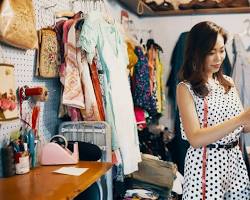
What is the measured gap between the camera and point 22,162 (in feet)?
5.19

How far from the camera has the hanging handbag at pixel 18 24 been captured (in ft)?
4.84

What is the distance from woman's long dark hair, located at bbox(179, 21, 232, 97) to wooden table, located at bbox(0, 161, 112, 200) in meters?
0.53

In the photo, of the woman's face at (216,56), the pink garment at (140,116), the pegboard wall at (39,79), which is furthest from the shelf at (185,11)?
the woman's face at (216,56)

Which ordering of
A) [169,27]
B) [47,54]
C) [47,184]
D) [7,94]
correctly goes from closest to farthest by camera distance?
[47,184] < [7,94] < [47,54] < [169,27]

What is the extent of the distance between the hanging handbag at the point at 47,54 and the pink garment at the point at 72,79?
0.07 m

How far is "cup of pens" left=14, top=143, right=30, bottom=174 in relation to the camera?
62.1 inches

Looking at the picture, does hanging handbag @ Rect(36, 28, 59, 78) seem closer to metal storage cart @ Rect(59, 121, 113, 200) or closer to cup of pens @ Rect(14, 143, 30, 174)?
metal storage cart @ Rect(59, 121, 113, 200)

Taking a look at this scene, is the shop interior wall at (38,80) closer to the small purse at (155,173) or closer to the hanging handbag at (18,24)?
the hanging handbag at (18,24)

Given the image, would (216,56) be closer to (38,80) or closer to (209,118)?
(209,118)

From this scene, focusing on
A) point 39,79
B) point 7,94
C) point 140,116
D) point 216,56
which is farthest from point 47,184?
point 140,116

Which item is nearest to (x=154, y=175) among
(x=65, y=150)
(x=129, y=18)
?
(x=65, y=150)

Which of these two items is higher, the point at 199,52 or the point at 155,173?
the point at 199,52

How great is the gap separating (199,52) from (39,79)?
2.88 feet

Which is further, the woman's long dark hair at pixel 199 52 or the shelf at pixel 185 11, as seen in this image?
the shelf at pixel 185 11
